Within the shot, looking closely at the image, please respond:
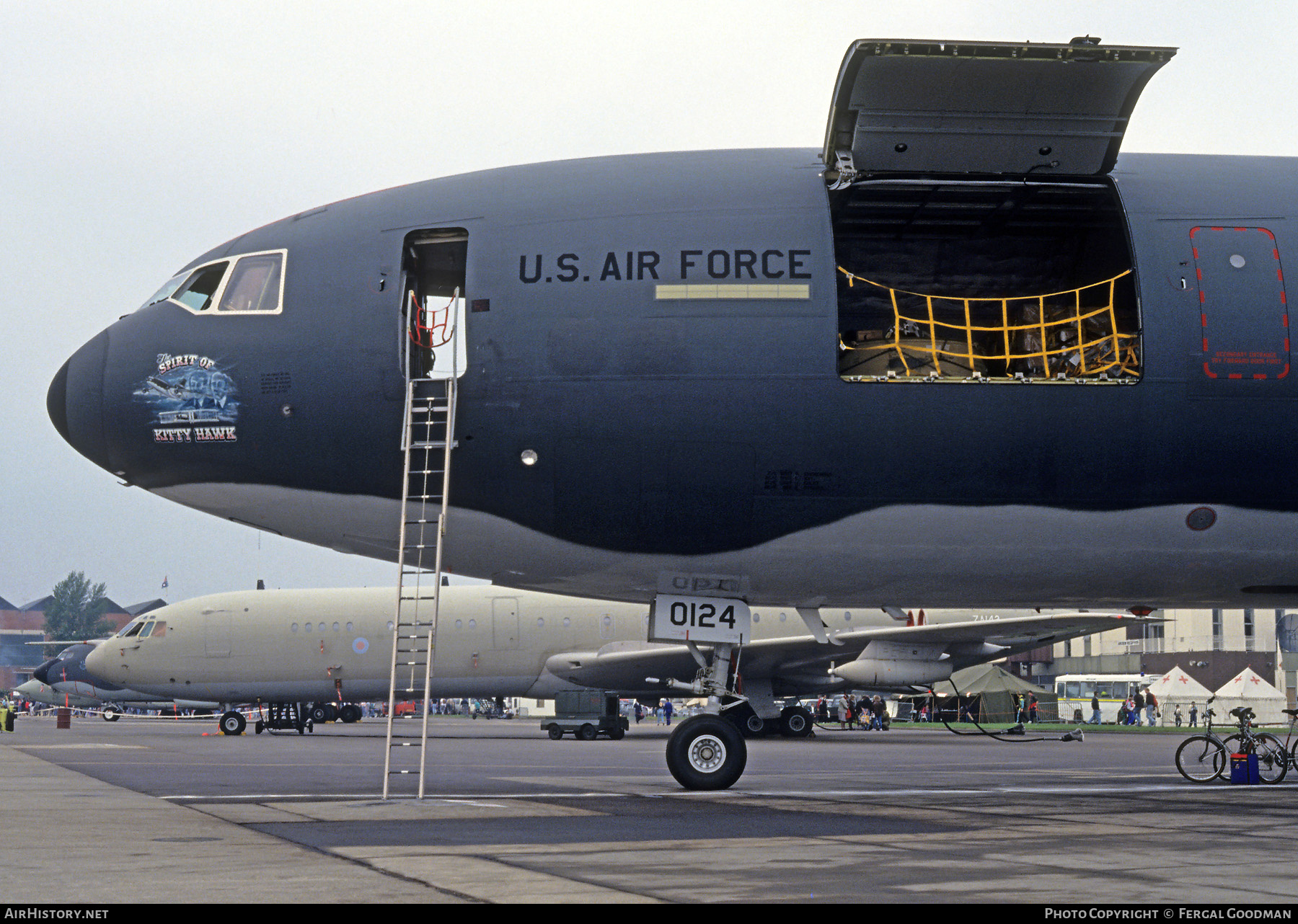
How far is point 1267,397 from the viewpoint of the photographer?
41.0 feet

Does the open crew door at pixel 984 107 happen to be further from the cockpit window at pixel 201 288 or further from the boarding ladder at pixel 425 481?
the cockpit window at pixel 201 288

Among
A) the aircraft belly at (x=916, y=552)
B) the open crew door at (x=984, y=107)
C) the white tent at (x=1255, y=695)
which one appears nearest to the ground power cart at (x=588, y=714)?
the white tent at (x=1255, y=695)

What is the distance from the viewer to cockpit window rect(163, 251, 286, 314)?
1342 centimetres

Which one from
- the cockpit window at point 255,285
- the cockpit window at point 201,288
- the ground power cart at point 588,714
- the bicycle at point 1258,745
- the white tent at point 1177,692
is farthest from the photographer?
the white tent at point 1177,692

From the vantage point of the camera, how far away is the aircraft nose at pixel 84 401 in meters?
13.4

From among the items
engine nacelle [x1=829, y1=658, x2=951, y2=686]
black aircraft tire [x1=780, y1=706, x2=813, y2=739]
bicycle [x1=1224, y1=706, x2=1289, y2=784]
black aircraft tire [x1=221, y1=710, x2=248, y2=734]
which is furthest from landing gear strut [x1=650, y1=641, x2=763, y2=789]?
black aircraft tire [x1=221, y1=710, x2=248, y2=734]

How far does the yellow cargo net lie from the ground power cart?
81.1 ft

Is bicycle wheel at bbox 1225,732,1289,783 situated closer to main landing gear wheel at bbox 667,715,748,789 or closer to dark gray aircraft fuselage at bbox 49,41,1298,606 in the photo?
dark gray aircraft fuselage at bbox 49,41,1298,606

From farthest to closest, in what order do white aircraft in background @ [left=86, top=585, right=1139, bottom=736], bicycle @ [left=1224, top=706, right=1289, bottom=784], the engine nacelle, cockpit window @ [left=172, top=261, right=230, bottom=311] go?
white aircraft in background @ [left=86, top=585, right=1139, bottom=736], the engine nacelle, bicycle @ [left=1224, top=706, right=1289, bottom=784], cockpit window @ [left=172, top=261, right=230, bottom=311]

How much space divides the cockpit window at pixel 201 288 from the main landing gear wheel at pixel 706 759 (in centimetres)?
670

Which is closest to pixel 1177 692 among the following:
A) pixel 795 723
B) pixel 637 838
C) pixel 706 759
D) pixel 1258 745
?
pixel 795 723

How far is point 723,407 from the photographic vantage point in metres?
12.6

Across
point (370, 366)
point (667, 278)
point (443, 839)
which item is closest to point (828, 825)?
point (443, 839)

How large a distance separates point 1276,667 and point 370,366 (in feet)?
287
